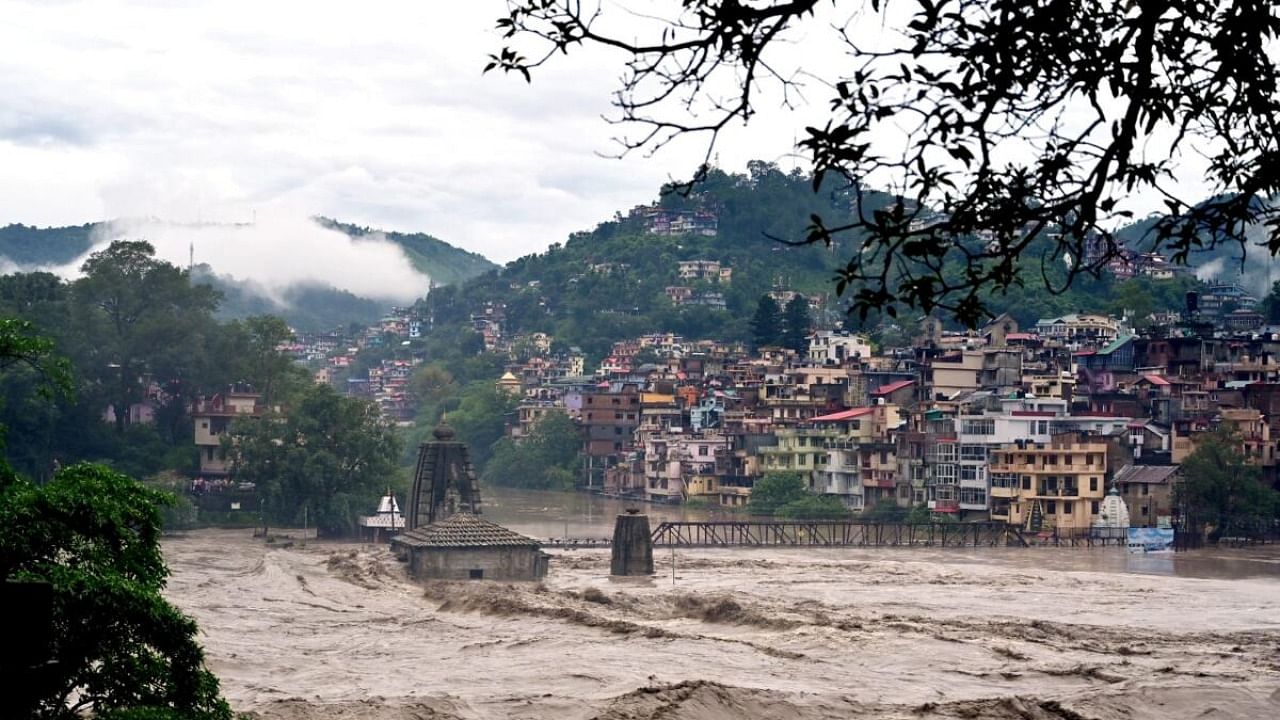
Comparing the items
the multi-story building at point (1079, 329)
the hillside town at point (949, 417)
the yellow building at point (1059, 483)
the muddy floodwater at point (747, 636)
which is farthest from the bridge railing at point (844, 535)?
the multi-story building at point (1079, 329)

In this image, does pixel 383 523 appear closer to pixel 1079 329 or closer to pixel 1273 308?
pixel 1079 329

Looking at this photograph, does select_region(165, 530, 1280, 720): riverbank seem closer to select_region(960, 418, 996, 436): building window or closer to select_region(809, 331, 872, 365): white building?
select_region(960, 418, 996, 436): building window

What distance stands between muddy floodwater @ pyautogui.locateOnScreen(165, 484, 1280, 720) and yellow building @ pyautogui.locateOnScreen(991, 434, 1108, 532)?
818 cm

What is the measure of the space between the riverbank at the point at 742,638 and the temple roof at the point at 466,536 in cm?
159

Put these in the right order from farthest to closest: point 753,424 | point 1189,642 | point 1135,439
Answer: point 753,424 < point 1135,439 < point 1189,642

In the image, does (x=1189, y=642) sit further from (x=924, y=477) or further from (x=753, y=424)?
(x=753, y=424)

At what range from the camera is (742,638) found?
39.5m

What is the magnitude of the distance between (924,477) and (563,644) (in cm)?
4578

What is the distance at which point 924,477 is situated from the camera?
268 ft

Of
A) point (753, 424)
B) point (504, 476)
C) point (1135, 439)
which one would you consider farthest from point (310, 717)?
point (504, 476)

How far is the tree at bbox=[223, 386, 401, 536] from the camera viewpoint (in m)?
72.2

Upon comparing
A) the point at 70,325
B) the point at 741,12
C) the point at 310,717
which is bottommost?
the point at 310,717

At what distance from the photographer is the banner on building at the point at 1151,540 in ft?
225

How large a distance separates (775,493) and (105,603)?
7066 cm
